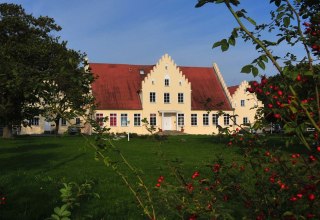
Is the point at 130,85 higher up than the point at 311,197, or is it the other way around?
the point at 130,85

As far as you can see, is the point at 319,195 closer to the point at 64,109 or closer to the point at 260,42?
the point at 260,42

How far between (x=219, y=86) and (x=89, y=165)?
4482 cm

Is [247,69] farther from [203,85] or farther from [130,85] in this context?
[203,85]

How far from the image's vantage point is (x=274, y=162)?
407cm

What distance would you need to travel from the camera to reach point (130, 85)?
55469mm

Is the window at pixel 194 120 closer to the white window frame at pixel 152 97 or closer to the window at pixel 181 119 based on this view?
the window at pixel 181 119

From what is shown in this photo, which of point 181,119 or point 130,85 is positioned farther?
point 181,119

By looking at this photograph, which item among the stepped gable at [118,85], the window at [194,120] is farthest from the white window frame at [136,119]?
the window at [194,120]

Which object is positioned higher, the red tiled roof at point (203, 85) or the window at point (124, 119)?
the red tiled roof at point (203, 85)

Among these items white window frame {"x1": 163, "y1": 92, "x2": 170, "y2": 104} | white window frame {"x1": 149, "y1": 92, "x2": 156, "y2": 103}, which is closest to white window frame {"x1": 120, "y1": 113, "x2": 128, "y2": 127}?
white window frame {"x1": 149, "y1": 92, "x2": 156, "y2": 103}

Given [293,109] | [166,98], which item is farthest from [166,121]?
[293,109]

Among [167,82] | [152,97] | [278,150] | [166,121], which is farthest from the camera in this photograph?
→ [166,121]

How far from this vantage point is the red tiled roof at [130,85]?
53469 millimetres

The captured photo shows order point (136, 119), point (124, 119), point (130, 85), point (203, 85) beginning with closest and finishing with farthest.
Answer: point (124, 119)
point (136, 119)
point (130, 85)
point (203, 85)
